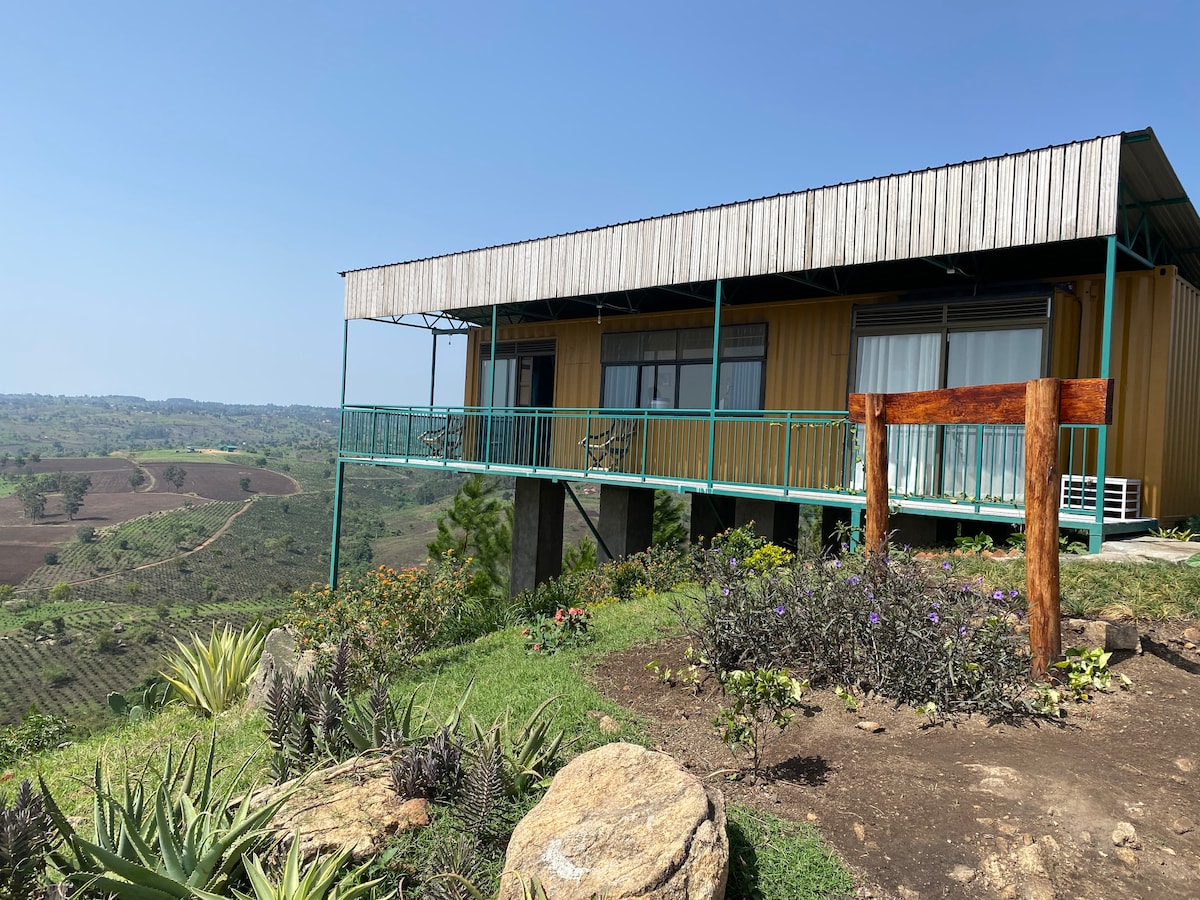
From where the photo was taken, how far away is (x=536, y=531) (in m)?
14.0

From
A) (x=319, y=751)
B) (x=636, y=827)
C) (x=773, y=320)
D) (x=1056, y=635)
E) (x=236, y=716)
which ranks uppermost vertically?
(x=773, y=320)

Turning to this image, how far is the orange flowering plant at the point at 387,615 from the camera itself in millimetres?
8117

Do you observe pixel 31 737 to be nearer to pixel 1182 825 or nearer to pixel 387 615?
pixel 387 615

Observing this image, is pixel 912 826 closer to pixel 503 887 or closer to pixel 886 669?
pixel 886 669

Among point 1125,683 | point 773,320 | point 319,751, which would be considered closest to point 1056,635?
point 1125,683

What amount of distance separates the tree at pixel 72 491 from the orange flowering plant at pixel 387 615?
10898 centimetres

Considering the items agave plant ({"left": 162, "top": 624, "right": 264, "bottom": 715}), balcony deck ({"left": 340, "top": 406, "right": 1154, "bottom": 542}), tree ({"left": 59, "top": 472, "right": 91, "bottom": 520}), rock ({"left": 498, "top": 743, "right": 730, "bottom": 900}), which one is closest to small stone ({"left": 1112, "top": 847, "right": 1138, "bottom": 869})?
rock ({"left": 498, "top": 743, "right": 730, "bottom": 900})

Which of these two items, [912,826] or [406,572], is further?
[406,572]

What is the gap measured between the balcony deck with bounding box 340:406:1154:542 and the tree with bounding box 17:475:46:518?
351 feet

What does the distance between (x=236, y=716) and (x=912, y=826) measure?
615cm

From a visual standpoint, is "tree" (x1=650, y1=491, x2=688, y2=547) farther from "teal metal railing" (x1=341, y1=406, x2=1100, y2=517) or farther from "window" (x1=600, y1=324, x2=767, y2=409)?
"window" (x1=600, y1=324, x2=767, y2=409)

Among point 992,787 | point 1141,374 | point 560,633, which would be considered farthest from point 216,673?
point 1141,374

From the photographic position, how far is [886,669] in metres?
4.82

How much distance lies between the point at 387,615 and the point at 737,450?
537cm
